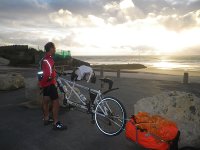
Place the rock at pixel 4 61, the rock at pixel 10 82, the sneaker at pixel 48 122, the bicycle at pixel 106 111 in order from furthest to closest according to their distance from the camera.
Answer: the rock at pixel 4 61 → the rock at pixel 10 82 → the sneaker at pixel 48 122 → the bicycle at pixel 106 111

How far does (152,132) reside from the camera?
4.97 meters

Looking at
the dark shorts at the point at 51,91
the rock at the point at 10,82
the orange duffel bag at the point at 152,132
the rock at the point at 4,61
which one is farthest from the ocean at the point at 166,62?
the orange duffel bag at the point at 152,132

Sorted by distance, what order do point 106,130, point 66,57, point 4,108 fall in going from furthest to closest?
point 66,57
point 4,108
point 106,130

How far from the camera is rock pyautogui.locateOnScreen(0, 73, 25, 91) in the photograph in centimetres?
1316

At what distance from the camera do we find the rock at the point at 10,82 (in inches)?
518

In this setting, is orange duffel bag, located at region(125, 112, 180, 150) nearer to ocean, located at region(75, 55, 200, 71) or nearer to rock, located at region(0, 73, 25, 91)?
rock, located at region(0, 73, 25, 91)

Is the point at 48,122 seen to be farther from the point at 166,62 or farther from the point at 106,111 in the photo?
the point at 166,62

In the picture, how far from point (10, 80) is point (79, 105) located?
7.27 m

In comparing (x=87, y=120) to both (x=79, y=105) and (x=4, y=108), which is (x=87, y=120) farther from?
(x=4, y=108)

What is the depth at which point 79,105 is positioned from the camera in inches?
285

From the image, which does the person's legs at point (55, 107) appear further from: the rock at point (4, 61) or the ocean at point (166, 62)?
the ocean at point (166, 62)

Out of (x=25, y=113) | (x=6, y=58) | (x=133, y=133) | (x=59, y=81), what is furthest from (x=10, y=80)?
(x=6, y=58)

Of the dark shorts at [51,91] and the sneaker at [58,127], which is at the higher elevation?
the dark shorts at [51,91]

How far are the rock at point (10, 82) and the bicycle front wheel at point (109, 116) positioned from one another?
7887 mm
